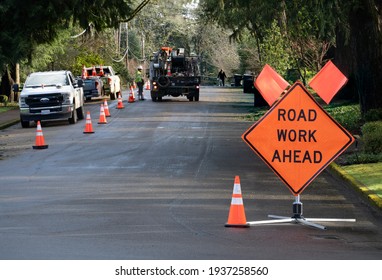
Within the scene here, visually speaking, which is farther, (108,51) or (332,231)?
(108,51)

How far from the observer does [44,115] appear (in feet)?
111

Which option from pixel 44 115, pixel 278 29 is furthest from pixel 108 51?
pixel 44 115

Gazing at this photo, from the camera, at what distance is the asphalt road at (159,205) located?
35.4ft

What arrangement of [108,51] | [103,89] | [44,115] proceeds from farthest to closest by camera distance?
[108,51] → [103,89] → [44,115]

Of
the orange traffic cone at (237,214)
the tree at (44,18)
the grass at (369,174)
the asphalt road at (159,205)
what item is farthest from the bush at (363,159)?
the tree at (44,18)

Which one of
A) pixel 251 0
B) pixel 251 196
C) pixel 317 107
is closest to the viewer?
pixel 317 107

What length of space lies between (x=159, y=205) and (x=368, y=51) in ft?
44.2

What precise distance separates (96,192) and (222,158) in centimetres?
630

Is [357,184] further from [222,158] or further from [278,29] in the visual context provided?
[278,29]

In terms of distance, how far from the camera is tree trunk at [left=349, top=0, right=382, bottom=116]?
85.1ft

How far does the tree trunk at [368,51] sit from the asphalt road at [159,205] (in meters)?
3.84

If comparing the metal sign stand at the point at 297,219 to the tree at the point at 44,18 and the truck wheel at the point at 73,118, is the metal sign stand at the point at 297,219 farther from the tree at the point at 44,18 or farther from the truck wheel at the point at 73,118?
the truck wheel at the point at 73,118

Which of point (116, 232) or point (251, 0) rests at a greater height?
point (251, 0)

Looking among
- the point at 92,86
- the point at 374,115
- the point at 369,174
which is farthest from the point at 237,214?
the point at 92,86
